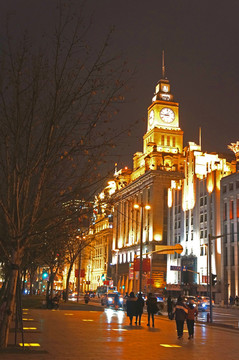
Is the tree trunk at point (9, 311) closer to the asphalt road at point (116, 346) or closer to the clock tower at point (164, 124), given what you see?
the asphalt road at point (116, 346)

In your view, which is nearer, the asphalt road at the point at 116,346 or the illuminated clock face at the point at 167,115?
the asphalt road at the point at 116,346

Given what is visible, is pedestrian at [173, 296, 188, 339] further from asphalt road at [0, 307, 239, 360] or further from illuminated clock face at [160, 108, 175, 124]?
illuminated clock face at [160, 108, 175, 124]

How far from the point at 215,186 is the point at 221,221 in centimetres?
697

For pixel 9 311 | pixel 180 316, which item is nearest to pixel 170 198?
pixel 180 316

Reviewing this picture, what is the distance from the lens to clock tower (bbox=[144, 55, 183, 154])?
12288cm

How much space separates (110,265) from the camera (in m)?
132

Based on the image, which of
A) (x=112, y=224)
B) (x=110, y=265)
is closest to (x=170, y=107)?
(x=112, y=224)

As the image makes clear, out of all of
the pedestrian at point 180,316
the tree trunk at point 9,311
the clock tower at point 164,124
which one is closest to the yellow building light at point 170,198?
the clock tower at point 164,124

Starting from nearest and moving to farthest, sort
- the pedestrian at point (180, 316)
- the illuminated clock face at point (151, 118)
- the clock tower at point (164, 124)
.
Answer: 1. the pedestrian at point (180, 316)
2. the clock tower at point (164, 124)
3. the illuminated clock face at point (151, 118)

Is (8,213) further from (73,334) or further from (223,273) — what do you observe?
(223,273)

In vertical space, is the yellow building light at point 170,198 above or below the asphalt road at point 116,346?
above

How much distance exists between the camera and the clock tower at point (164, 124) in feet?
403

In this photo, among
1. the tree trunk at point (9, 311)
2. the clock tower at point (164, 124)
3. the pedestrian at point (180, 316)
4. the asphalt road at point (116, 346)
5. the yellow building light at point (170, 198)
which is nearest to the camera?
the asphalt road at point (116, 346)

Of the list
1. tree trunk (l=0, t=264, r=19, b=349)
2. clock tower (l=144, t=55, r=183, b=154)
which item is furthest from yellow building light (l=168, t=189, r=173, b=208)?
tree trunk (l=0, t=264, r=19, b=349)
